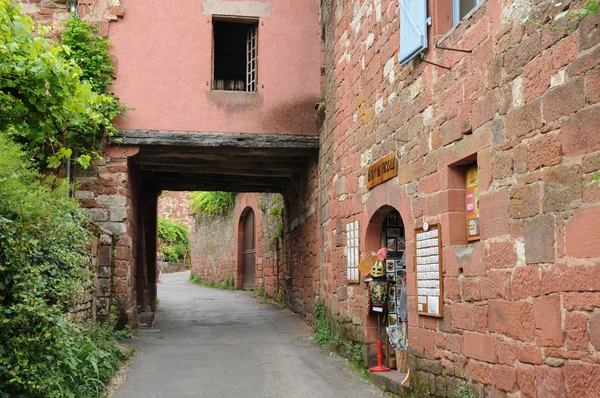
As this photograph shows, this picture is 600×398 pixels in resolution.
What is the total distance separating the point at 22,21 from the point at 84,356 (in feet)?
10.4

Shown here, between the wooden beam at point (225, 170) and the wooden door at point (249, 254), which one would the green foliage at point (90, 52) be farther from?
the wooden door at point (249, 254)

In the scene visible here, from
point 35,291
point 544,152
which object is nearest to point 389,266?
point 544,152

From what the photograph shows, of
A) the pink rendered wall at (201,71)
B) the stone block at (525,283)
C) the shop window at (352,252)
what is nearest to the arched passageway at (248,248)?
the pink rendered wall at (201,71)

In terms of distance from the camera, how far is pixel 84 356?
5395 millimetres

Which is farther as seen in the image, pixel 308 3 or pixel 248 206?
pixel 248 206

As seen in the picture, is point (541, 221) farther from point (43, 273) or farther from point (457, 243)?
point (43, 273)

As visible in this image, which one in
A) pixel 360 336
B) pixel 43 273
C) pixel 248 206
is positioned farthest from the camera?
pixel 248 206

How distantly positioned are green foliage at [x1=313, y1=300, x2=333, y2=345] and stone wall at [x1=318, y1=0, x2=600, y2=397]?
8.77 ft

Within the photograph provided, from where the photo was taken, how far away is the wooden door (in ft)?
62.2

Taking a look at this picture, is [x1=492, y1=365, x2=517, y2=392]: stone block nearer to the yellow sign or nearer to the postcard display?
the postcard display

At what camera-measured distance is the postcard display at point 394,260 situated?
669 centimetres

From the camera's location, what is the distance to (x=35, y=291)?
14.8 feet

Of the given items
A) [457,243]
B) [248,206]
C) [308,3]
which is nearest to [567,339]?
[457,243]

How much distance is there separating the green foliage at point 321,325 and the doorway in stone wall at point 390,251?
65.7 inches
